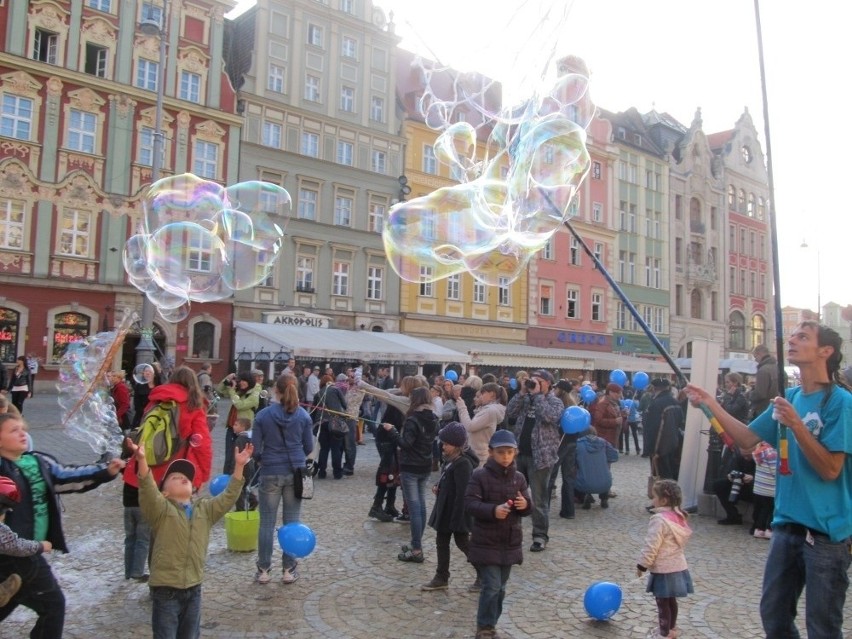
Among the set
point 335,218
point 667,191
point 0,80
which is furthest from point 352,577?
point 667,191

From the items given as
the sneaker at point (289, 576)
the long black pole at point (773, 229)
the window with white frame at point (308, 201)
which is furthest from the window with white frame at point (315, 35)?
the long black pole at point (773, 229)

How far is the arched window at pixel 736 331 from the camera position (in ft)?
167

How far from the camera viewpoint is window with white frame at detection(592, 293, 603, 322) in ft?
143

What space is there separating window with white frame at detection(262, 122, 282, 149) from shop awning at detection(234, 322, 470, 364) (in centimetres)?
771

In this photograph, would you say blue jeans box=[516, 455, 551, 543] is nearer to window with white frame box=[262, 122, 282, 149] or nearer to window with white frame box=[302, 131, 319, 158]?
window with white frame box=[262, 122, 282, 149]

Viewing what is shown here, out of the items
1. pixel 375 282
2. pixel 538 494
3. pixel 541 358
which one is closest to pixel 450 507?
pixel 538 494

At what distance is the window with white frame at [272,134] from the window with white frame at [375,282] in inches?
268

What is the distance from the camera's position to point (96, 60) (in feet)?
85.3

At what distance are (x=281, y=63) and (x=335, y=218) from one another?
6891 mm

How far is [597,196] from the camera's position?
43.7m

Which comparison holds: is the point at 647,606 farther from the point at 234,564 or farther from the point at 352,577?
the point at 234,564

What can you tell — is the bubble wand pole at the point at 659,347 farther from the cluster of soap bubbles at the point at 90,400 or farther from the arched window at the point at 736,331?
the arched window at the point at 736,331

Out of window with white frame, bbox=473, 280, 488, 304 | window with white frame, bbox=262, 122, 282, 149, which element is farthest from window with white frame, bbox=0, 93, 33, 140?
window with white frame, bbox=473, 280, 488, 304

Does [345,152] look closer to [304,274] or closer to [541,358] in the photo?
[304,274]
